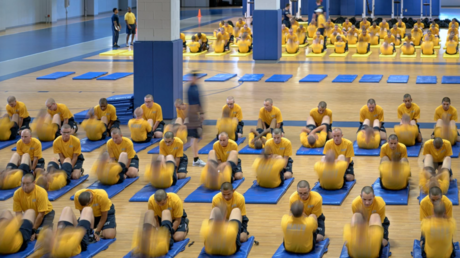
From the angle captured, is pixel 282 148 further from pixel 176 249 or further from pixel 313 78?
pixel 313 78

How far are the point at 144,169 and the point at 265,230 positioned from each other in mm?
3972

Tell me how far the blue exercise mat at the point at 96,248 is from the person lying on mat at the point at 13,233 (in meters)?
0.84

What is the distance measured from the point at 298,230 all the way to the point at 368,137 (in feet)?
19.9

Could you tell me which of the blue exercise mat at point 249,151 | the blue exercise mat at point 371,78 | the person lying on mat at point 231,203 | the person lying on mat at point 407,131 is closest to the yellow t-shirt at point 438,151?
the person lying on mat at point 407,131

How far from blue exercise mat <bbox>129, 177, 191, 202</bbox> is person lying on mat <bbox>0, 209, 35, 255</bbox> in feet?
8.02

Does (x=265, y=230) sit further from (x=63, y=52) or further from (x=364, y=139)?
(x=63, y=52)

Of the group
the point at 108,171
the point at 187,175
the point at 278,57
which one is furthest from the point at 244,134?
the point at 278,57

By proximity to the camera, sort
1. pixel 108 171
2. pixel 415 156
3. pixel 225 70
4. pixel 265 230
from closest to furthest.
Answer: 1. pixel 265 230
2. pixel 108 171
3. pixel 415 156
4. pixel 225 70

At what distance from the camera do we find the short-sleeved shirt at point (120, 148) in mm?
12523

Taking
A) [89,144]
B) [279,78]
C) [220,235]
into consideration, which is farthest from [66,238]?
[279,78]

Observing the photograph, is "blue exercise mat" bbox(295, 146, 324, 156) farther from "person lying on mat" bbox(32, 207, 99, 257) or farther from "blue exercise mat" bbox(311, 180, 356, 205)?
"person lying on mat" bbox(32, 207, 99, 257)

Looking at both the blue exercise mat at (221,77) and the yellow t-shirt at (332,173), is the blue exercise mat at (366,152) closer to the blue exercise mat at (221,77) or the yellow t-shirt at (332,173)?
the yellow t-shirt at (332,173)

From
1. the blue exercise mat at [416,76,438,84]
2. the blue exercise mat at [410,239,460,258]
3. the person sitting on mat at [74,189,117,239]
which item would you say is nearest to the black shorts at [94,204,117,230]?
the person sitting on mat at [74,189,117,239]

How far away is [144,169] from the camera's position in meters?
13.1
